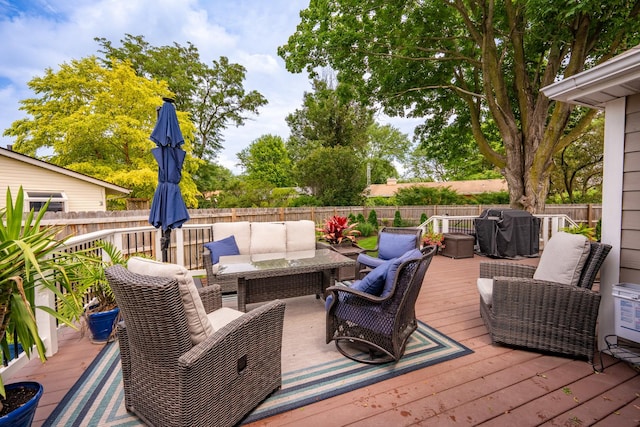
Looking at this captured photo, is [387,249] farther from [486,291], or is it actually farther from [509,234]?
[509,234]

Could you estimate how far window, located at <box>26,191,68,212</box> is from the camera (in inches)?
333

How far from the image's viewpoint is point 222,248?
410 cm

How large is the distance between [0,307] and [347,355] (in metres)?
2.22

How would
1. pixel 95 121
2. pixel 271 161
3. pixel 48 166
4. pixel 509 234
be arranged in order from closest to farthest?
pixel 509 234
pixel 48 166
pixel 95 121
pixel 271 161

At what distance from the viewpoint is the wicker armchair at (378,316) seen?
223cm

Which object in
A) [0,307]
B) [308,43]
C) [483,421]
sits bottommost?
[483,421]

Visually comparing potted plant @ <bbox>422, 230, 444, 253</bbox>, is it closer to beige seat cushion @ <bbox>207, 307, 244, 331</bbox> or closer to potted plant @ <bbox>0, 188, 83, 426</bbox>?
beige seat cushion @ <bbox>207, 307, 244, 331</bbox>

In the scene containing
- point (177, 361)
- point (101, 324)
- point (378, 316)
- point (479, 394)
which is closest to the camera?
point (177, 361)

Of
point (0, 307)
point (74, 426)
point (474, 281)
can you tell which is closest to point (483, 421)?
point (74, 426)

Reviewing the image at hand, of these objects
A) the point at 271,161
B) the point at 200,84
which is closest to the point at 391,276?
the point at 200,84

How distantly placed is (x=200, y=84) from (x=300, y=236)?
16.0 m

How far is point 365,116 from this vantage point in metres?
17.1

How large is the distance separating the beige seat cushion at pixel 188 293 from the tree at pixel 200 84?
641 inches

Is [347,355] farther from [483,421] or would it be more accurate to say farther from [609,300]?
[609,300]
